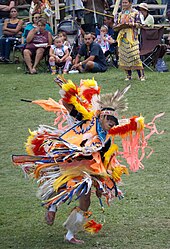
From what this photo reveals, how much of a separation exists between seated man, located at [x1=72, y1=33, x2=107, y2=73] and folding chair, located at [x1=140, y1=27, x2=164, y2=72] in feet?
3.19

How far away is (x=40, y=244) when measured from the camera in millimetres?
5402

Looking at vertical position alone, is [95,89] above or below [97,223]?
above

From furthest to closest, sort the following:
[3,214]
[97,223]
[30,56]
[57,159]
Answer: [30,56] → [3,214] → [97,223] → [57,159]

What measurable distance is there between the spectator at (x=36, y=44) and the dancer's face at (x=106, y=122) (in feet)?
29.7

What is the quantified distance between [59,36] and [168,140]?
5794 millimetres

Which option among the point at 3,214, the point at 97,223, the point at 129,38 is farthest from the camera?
the point at 129,38

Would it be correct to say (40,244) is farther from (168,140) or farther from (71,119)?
(168,140)

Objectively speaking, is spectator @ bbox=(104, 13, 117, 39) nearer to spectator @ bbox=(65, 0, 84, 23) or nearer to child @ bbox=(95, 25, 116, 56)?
spectator @ bbox=(65, 0, 84, 23)

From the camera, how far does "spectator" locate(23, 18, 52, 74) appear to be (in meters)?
14.5

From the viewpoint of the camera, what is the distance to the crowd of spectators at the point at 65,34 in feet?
46.5

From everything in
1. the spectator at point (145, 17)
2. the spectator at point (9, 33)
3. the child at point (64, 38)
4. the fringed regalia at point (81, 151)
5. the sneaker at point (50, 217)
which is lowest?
the spectator at point (9, 33)

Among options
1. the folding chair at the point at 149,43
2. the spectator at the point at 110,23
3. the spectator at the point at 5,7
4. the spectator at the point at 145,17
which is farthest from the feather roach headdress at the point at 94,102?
the spectator at the point at 5,7

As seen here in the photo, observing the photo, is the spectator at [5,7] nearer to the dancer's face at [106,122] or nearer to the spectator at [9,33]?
the spectator at [9,33]

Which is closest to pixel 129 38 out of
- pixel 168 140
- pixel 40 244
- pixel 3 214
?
pixel 168 140
